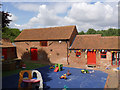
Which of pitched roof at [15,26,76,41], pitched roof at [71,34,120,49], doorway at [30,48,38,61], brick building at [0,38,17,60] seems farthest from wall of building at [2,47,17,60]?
pitched roof at [71,34,120,49]

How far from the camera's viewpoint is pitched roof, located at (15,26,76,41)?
69.6 ft

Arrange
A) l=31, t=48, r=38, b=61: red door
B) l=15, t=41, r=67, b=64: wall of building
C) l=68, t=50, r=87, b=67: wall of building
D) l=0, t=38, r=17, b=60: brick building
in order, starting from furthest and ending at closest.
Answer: l=0, t=38, r=17, b=60: brick building → l=31, t=48, r=38, b=61: red door → l=15, t=41, r=67, b=64: wall of building → l=68, t=50, r=87, b=67: wall of building

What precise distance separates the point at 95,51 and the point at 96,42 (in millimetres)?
1919

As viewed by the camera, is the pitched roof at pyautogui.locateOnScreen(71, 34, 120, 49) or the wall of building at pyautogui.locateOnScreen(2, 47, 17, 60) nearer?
the pitched roof at pyautogui.locateOnScreen(71, 34, 120, 49)

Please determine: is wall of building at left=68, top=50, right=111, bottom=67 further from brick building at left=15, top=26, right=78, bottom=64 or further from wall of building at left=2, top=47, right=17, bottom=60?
wall of building at left=2, top=47, right=17, bottom=60

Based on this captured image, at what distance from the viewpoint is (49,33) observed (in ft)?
77.2

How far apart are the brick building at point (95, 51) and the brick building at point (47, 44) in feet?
5.04

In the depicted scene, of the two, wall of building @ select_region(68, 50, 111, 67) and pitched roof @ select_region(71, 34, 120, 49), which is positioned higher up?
pitched roof @ select_region(71, 34, 120, 49)

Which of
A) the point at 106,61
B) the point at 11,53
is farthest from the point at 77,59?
the point at 11,53

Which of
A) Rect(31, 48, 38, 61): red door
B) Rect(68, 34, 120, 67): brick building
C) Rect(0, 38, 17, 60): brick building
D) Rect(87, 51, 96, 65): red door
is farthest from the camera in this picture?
Rect(0, 38, 17, 60): brick building

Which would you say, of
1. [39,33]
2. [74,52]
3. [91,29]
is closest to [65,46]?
[74,52]

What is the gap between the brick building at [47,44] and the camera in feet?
67.1

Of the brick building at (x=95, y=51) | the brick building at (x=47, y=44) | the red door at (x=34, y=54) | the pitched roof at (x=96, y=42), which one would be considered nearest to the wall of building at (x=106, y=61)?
the brick building at (x=95, y=51)

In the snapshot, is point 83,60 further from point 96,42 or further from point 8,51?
point 8,51
